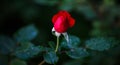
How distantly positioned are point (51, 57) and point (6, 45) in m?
0.34

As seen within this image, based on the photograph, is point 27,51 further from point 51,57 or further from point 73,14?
point 73,14

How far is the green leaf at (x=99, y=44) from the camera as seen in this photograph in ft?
3.76

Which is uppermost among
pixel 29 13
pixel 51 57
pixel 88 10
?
pixel 29 13

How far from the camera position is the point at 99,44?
3.82ft

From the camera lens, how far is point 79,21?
7.15ft

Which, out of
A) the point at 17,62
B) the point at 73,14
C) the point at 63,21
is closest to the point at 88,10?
the point at 73,14

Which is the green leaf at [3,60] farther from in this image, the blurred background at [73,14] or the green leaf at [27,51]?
the green leaf at [27,51]

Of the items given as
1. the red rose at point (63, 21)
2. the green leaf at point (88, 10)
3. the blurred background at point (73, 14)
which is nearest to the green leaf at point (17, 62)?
the blurred background at point (73, 14)

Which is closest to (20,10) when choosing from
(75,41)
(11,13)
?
(11,13)

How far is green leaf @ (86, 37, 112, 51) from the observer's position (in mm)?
1147

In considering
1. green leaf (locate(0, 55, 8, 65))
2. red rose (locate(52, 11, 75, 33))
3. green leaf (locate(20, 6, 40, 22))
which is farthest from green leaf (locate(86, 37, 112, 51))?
green leaf (locate(20, 6, 40, 22))

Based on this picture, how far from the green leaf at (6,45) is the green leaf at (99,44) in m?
0.33

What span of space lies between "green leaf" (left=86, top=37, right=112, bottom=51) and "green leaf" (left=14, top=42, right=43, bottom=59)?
0.19 m

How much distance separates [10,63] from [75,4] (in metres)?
0.68
